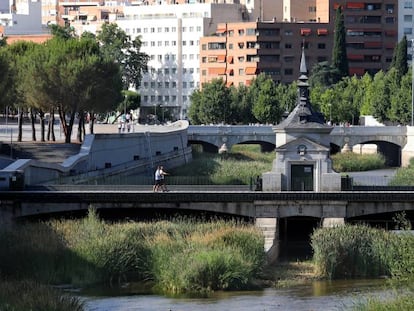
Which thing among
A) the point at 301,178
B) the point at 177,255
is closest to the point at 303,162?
the point at 301,178

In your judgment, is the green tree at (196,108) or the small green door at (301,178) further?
the green tree at (196,108)

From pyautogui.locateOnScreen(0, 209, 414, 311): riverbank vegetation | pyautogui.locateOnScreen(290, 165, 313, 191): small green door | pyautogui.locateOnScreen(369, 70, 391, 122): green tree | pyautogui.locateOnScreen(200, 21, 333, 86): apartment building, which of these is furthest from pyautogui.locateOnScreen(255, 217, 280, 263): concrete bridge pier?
pyautogui.locateOnScreen(200, 21, 333, 86): apartment building

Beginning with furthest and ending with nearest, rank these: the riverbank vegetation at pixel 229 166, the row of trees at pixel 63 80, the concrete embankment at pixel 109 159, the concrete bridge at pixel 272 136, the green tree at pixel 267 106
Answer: the green tree at pixel 267 106
the concrete bridge at pixel 272 136
the row of trees at pixel 63 80
the riverbank vegetation at pixel 229 166
the concrete embankment at pixel 109 159

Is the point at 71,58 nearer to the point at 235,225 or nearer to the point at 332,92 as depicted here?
the point at 235,225

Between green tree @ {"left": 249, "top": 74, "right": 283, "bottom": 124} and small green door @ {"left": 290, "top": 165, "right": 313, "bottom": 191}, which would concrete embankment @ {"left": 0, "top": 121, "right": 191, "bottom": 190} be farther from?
green tree @ {"left": 249, "top": 74, "right": 283, "bottom": 124}

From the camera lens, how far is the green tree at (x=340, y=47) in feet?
573

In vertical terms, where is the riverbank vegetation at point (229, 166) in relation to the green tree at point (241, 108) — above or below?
below

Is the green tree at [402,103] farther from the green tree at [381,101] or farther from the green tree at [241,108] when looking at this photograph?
the green tree at [241,108]

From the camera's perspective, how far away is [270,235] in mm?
67750

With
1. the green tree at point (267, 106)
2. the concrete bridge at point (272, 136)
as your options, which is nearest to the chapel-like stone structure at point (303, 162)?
the concrete bridge at point (272, 136)

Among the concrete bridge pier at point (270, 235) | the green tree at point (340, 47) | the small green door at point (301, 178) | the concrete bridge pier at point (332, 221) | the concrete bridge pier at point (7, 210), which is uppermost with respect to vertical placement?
the green tree at point (340, 47)

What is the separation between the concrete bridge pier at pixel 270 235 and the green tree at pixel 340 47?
4172 inches

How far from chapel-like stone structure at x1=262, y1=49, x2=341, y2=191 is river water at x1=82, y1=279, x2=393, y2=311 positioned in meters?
14.1

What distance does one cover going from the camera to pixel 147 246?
2307 inches
